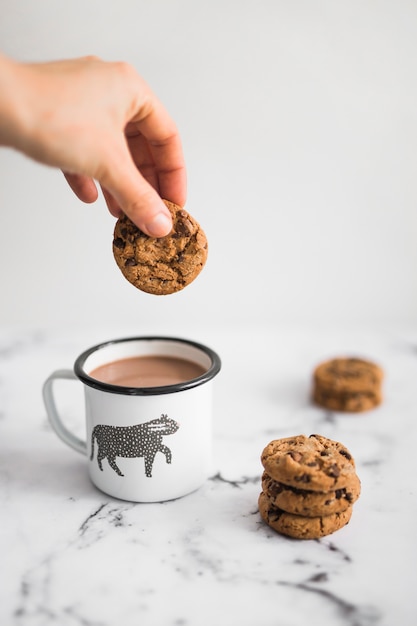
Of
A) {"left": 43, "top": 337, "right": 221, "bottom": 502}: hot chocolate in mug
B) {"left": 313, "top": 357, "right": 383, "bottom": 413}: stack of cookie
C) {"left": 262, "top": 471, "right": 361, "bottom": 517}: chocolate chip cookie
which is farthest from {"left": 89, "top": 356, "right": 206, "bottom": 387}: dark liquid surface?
{"left": 313, "top": 357, "right": 383, "bottom": 413}: stack of cookie

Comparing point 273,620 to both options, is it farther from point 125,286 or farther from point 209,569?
point 125,286

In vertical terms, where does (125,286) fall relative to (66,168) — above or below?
below

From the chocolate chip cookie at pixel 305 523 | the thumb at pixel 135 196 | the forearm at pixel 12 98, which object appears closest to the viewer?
the forearm at pixel 12 98

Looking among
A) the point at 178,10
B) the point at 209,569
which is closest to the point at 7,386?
the point at 209,569

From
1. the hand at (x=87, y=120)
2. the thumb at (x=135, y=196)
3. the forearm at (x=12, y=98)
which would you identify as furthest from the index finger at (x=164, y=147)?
the forearm at (x=12, y=98)

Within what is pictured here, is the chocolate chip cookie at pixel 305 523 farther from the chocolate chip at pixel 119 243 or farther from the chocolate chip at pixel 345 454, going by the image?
the chocolate chip at pixel 119 243
